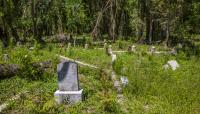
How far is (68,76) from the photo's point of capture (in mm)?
12836

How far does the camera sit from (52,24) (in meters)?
50.3

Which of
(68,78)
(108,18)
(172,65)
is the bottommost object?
(172,65)

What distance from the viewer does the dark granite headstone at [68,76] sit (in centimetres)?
1276

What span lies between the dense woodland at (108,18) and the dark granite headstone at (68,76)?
17551mm

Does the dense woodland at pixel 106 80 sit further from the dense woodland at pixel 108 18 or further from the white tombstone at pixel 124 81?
the dense woodland at pixel 108 18

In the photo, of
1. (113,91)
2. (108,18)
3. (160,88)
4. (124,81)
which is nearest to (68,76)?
(113,91)

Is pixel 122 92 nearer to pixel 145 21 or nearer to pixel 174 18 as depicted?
pixel 174 18

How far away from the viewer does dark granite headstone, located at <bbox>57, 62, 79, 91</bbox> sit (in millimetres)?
12758

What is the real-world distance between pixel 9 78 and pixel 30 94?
2.42 m

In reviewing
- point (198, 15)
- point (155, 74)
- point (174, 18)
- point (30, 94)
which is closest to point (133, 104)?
point (30, 94)

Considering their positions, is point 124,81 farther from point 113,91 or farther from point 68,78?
point 68,78

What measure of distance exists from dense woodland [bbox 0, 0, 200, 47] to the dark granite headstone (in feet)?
57.6

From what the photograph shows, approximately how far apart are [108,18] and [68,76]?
2982cm

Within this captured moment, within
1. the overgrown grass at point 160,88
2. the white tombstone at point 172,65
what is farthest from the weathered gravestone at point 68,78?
the white tombstone at point 172,65
